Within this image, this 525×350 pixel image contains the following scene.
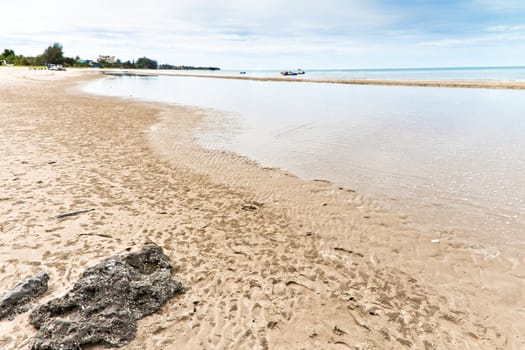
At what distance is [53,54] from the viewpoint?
5586 inches

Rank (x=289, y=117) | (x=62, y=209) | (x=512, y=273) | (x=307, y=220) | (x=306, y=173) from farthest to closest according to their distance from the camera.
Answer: (x=289, y=117) → (x=306, y=173) → (x=307, y=220) → (x=62, y=209) → (x=512, y=273)

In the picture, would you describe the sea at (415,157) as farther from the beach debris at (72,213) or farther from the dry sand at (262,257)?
the beach debris at (72,213)

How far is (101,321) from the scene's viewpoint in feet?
12.9

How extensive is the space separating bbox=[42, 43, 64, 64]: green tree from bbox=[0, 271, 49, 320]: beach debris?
183m

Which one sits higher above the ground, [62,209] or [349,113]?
Result: [349,113]

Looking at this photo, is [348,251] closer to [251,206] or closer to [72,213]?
[251,206]

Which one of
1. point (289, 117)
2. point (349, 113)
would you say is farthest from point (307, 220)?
point (349, 113)

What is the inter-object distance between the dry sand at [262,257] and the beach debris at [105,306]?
254 millimetres

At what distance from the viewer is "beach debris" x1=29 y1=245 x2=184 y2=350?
3.67 metres

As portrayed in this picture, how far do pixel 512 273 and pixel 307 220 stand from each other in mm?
4568

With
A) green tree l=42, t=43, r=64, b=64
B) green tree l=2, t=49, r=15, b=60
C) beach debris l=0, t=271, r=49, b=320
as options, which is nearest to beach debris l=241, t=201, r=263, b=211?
beach debris l=0, t=271, r=49, b=320

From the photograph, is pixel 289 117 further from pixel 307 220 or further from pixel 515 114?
pixel 515 114

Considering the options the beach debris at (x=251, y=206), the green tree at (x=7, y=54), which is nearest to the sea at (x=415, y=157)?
the beach debris at (x=251, y=206)

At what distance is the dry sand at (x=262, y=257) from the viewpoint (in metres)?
4.28
